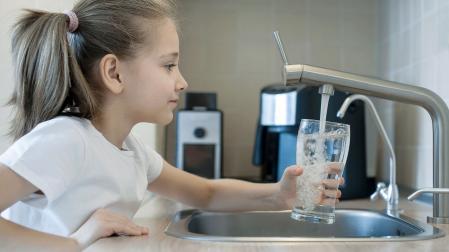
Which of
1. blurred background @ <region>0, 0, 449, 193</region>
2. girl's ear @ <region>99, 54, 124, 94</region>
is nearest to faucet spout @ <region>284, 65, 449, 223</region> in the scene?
girl's ear @ <region>99, 54, 124, 94</region>

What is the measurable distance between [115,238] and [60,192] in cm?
11

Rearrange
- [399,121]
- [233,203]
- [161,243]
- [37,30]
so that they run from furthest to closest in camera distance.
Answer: [399,121]
[233,203]
[37,30]
[161,243]

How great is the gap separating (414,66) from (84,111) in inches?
38.6

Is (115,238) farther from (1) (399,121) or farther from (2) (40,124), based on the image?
(1) (399,121)

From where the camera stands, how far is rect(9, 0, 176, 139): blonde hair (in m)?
0.84

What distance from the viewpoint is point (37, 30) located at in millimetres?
858

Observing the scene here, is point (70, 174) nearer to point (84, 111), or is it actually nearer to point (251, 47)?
point (84, 111)

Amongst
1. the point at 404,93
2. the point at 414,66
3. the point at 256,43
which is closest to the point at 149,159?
the point at 404,93

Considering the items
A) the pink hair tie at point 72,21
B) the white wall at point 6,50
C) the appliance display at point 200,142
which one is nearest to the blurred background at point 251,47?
the appliance display at point 200,142

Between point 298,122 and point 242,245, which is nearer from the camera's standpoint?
point 242,245

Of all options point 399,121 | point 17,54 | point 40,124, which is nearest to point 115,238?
point 40,124

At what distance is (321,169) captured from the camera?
826 mm

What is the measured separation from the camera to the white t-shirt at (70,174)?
747 mm

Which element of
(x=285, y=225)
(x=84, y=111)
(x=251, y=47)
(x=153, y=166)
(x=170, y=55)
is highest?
(x=251, y=47)
